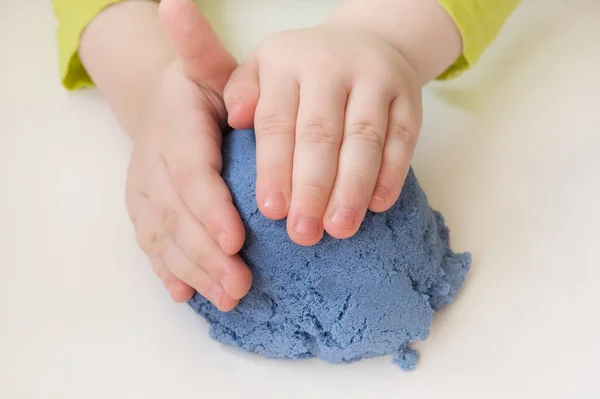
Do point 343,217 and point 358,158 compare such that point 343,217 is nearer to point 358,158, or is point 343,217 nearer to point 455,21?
point 358,158

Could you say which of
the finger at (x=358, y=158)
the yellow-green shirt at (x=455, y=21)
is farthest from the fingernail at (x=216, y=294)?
Result: the yellow-green shirt at (x=455, y=21)

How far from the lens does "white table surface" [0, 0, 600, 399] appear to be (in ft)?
1.53

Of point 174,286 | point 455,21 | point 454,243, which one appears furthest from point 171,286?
point 455,21

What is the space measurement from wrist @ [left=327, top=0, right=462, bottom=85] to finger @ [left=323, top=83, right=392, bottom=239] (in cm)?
11

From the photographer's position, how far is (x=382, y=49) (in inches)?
19.3

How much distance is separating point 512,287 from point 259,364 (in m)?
0.22

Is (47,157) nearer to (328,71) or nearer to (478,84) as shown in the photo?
(328,71)

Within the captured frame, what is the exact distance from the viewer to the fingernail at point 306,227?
40cm

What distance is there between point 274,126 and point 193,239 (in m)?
0.11

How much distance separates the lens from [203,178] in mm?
461

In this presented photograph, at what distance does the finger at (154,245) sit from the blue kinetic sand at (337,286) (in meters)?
0.02

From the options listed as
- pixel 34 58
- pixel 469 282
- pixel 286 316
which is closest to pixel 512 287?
pixel 469 282

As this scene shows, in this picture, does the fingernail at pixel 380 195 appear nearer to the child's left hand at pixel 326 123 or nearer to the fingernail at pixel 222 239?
the child's left hand at pixel 326 123

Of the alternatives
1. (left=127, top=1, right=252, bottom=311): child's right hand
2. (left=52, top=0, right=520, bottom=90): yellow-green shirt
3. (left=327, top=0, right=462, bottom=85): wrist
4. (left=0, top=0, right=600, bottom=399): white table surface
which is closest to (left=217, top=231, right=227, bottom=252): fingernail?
(left=127, top=1, right=252, bottom=311): child's right hand
